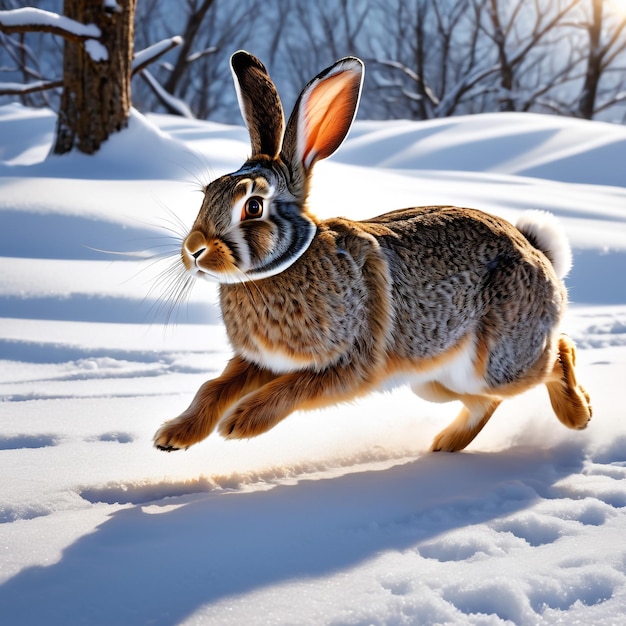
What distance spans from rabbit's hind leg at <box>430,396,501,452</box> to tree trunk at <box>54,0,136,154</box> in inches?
193

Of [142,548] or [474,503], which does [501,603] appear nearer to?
[474,503]

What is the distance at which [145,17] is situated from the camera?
21672mm

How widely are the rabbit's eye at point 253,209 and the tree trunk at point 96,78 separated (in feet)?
16.2

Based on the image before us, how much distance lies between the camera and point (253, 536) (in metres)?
1.78

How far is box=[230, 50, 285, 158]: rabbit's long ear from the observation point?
2.21m

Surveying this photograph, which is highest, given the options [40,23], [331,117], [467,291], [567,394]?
[40,23]

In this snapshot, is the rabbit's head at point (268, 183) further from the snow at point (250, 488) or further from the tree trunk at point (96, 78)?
the tree trunk at point (96, 78)

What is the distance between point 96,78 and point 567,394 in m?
5.19

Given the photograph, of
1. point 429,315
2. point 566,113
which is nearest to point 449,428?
point 429,315

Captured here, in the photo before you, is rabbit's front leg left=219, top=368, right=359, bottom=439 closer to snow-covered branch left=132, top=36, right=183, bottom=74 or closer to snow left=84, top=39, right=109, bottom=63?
snow left=84, top=39, right=109, bottom=63

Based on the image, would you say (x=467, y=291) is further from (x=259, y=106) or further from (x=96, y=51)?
(x=96, y=51)

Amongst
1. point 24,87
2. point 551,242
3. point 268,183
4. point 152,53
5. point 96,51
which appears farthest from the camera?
point 152,53

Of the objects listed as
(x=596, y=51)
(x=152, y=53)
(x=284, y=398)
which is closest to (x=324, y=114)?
(x=284, y=398)

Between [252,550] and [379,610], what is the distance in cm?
35
